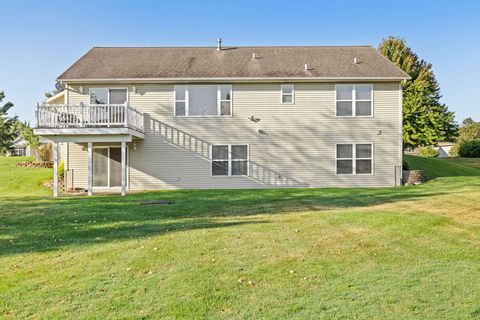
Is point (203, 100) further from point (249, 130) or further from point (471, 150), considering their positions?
point (471, 150)

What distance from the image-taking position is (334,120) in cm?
1867

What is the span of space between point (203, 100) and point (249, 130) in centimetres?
250

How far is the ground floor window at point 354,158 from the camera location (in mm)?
18656

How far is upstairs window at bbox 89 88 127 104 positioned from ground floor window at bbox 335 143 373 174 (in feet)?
33.2

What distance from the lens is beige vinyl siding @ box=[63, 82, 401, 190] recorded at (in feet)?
60.6

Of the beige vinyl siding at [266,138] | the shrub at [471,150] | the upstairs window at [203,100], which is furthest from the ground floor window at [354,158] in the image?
the shrub at [471,150]

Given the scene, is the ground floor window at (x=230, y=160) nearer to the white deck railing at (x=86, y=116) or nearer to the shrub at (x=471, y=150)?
the white deck railing at (x=86, y=116)

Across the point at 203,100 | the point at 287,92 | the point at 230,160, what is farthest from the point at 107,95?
the point at 287,92

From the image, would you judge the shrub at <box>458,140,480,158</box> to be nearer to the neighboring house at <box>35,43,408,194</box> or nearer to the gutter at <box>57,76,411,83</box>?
the neighboring house at <box>35,43,408,194</box>

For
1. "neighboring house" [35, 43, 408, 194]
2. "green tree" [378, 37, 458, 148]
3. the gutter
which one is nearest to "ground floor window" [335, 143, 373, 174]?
"neighboring house" [35, 43, 408, 194]

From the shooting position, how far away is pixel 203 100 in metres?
18.5

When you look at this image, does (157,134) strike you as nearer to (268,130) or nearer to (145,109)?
(145,109)

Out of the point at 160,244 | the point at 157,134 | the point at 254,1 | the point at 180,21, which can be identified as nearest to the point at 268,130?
the point at 157,134

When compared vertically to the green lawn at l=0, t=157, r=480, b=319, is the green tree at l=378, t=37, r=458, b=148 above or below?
above
